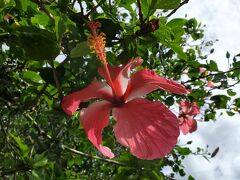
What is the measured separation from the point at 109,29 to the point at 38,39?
13.7 inches

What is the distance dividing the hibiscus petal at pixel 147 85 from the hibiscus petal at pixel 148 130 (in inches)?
2.6

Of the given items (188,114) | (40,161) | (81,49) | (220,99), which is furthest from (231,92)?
(81,49)

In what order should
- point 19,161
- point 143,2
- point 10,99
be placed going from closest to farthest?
point 143,2, point 19,161, point 10,99

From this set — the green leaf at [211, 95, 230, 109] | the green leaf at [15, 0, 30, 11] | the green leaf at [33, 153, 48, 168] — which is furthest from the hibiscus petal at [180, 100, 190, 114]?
the green leaf at [15, 0, 30, 11]

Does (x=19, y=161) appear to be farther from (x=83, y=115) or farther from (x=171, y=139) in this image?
(x=171, y=139)

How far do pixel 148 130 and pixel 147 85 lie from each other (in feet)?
0.58

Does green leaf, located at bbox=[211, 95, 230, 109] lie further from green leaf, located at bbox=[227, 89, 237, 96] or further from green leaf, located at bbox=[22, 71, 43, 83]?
green leaf, located at bbox=[22, 71, 43, 83]

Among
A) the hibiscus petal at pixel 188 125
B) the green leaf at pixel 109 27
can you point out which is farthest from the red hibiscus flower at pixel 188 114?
the green leaf at pixel 109 27

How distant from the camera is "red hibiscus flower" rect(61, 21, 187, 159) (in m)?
1.16

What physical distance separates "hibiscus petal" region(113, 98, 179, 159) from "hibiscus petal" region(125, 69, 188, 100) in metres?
0.07

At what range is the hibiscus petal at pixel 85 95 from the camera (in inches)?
50.9

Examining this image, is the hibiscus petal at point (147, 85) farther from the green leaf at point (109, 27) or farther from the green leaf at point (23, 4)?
the green leaf at point (23, 4)

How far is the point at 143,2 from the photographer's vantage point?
1.49 m

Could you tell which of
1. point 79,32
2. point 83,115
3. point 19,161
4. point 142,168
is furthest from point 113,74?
point 19,161
